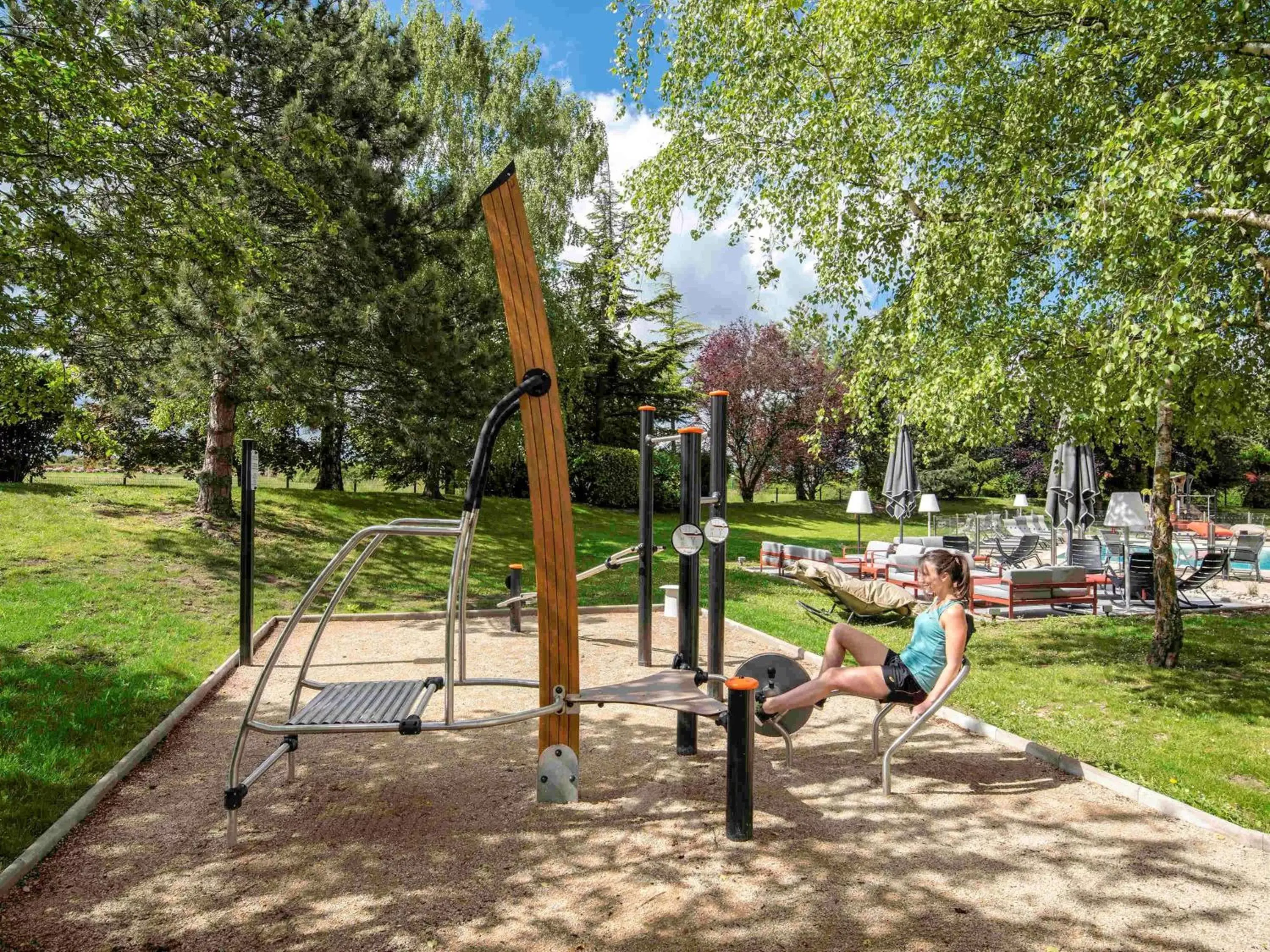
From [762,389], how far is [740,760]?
25277 millimetres

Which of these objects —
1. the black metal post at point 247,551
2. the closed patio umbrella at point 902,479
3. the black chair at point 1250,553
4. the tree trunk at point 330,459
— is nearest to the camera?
the black metal post at point 247,551

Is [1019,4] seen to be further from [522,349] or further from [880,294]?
[522,349]

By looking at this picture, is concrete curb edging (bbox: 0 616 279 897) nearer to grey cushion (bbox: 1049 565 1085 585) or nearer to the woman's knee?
the woman's knee

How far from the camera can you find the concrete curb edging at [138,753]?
10.6 ft

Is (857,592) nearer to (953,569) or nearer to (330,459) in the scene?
(953,569)

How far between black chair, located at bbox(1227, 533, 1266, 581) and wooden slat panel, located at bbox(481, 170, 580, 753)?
14.0 meters

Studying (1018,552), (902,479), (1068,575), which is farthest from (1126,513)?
(902,479)

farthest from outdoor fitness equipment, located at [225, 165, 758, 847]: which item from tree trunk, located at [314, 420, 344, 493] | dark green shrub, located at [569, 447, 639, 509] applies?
dark green shrub, located at [569, 447, 639, 509]

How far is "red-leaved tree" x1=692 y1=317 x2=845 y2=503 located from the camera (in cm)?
2770

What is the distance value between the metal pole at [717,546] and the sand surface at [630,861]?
0.53 meters

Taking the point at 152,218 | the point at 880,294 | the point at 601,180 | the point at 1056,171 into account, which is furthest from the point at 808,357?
the point at 152,218

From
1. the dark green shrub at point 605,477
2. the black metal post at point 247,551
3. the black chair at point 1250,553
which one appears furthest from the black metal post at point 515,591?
the dark green shrub at point 605,477

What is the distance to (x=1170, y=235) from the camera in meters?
5.44

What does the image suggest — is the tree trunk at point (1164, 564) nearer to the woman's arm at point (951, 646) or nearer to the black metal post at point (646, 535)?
the woman's arm at point (951, 646)
